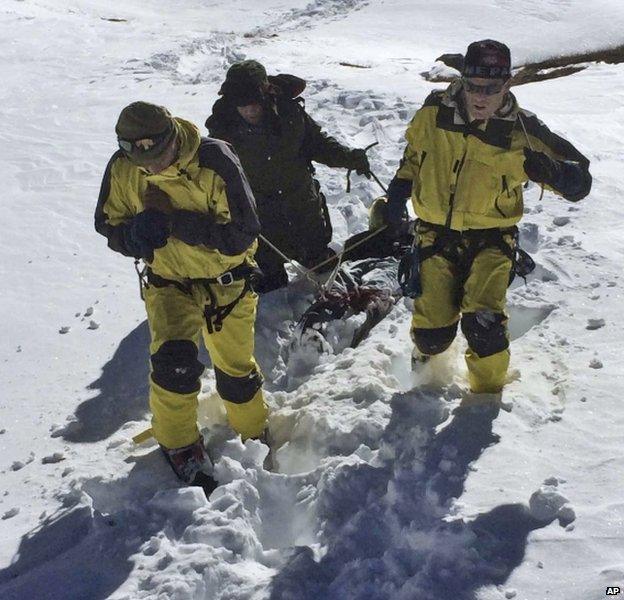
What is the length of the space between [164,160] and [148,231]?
339 mm

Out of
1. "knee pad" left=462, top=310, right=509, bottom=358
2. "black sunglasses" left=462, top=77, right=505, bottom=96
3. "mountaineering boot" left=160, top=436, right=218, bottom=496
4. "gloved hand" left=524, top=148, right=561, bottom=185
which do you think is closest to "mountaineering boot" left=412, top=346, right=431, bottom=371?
"knee pad" left=462, top=310, right=509, bottom=358

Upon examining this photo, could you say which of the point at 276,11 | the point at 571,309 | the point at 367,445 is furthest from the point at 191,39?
the point at 367,445

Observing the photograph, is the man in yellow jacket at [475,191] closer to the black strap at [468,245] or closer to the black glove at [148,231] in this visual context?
the black strap at [468,245]

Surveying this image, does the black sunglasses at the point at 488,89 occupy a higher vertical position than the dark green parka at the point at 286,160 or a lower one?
higher

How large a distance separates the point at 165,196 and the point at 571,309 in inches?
121

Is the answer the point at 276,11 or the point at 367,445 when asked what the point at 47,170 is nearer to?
the point at 367,445

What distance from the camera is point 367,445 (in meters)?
4.46

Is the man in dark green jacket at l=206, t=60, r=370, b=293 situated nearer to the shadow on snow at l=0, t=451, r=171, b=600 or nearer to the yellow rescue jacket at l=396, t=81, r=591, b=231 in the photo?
the yellow rescue jacket at l=396, t=81, r=591, b=231

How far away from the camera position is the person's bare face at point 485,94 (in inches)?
168

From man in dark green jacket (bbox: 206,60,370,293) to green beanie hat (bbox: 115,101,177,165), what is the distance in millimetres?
2283

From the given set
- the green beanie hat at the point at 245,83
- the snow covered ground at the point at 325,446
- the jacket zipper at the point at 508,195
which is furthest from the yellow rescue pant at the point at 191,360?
the green beanie hat at the point at 245,83

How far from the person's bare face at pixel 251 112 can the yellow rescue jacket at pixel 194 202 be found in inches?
78.6

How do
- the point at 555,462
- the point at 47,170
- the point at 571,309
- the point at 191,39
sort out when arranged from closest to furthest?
1. the point at 555,462
2. the point at 571,309
3. the point at 47,170
4. the point at 191,39

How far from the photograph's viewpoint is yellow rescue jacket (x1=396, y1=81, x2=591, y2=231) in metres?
4.47
